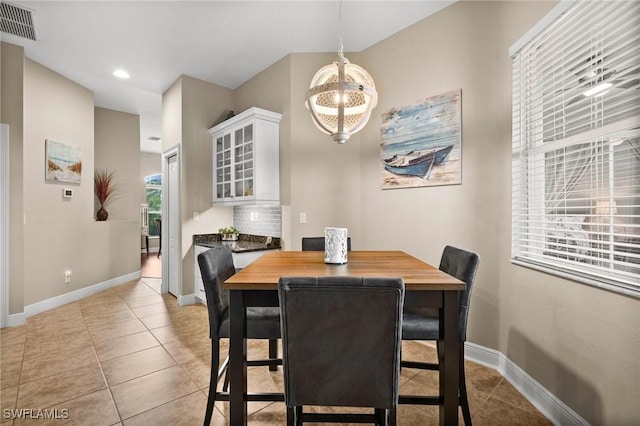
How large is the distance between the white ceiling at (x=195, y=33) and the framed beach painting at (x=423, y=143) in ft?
2.13

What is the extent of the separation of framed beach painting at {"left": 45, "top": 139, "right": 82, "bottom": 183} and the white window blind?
508cm

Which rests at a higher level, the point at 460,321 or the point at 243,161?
the point at 243,161

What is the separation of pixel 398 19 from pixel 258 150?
1.93 meters

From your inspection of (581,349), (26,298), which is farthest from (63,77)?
(581,349)

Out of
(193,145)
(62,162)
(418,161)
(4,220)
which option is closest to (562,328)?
(418,161)

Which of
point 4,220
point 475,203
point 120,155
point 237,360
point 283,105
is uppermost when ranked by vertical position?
point 283,105

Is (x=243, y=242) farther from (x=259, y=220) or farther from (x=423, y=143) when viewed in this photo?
(x=423, y=143)

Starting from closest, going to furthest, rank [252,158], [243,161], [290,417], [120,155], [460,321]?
[290,417] → [460,321] → [252,158] → [243,161] → [120,155]

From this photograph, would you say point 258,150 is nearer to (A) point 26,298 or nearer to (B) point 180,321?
(B) point 180,321

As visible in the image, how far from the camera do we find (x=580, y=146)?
5.66 feet

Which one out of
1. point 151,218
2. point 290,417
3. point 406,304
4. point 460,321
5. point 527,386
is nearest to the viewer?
point 290,417

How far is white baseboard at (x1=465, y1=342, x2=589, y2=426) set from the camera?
1.68m

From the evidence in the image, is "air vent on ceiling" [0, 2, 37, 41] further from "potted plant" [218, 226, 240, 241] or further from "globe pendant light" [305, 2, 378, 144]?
"globe pendant light" [305, 2, 378, 144]

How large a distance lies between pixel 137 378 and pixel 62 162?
3315 millimetres
